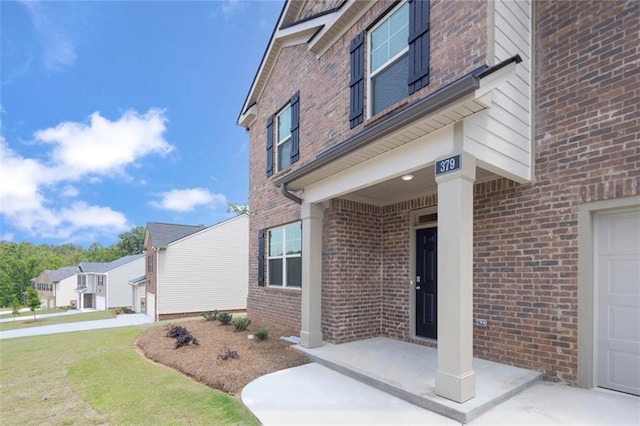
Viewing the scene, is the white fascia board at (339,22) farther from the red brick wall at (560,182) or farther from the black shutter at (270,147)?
the red brick wall at (560,182)

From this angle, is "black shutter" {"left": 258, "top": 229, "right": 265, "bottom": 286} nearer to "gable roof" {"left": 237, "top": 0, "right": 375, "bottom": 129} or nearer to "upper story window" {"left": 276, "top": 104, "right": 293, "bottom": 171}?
"upper story window" {"left": 276, "top": 104, "right": 293, "bottom": 171}

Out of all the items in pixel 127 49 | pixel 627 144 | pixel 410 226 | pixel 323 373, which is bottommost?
pixel 323 373

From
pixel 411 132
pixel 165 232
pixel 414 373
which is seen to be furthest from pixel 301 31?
pixel 165 232

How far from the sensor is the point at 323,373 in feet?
16.5

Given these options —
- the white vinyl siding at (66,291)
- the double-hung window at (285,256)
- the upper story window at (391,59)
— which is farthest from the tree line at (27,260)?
the upper story window at (391,59)

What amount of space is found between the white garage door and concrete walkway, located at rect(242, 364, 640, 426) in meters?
0.24

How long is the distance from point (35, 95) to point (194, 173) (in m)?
32.0

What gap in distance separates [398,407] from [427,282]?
279 cm

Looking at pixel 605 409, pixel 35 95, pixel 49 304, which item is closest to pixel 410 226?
pixel 605 409

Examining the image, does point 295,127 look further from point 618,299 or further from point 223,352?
point 618,299

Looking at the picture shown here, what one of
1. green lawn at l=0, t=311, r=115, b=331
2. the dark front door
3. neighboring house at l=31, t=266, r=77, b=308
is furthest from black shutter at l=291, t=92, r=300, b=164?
neighboring house at l=31, t=266, r=77, b=308

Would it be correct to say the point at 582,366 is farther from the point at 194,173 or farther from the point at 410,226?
the point at 194,173

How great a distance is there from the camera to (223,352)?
20.3 ft

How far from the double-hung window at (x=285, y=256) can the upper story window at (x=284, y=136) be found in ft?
5.36
